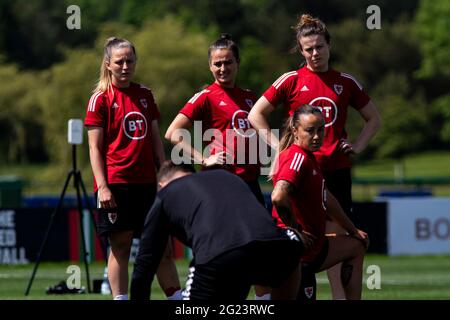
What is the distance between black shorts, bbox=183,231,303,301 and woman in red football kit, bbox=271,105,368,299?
970mm

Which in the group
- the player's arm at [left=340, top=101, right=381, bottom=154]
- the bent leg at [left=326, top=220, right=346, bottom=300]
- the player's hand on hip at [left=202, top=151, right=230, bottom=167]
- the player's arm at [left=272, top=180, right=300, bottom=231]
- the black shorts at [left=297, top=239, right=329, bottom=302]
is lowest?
the bent leg at [left=326, top=220, right=346, bottom=300]

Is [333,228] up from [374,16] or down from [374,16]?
down

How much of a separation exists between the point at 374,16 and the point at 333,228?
235 centimetres

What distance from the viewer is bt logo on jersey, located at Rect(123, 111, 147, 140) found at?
1033 centimetres

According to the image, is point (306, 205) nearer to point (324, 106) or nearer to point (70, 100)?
point (324, 106)

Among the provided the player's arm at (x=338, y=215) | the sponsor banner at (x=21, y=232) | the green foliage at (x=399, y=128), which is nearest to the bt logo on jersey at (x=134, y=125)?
the player's arm at (x=338, y=215)

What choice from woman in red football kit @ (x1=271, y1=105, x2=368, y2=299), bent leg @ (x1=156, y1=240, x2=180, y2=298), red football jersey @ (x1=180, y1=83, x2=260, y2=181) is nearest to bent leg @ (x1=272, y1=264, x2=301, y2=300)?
woman in red football kit @ (x1=271, y1=105, x2=368, y2=299)

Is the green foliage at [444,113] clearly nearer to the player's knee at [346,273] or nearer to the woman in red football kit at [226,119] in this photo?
the woman in red football kit at [226,119]

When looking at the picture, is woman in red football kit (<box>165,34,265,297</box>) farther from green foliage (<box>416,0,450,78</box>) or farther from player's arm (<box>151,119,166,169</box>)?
green foliage (<box>416,0,450,78</box>)

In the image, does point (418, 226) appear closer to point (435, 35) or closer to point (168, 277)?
point (168, 277)

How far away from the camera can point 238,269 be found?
7441 mm

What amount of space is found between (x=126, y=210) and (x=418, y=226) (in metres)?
15.7

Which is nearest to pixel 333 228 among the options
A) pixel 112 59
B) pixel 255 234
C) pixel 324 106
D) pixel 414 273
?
pixel 324 106

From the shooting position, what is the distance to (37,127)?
250 feet
